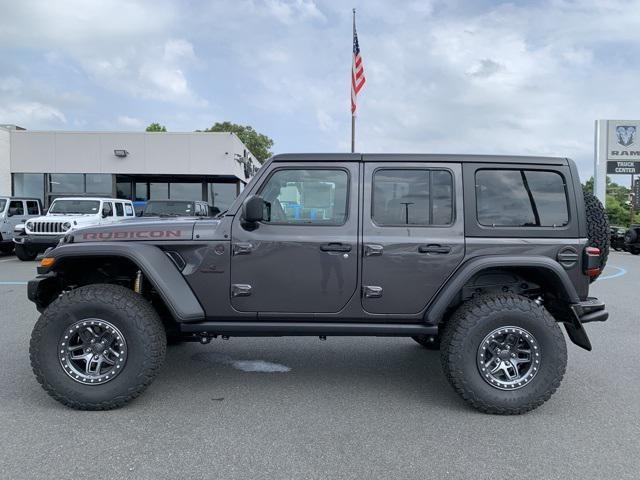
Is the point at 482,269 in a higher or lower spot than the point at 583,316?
higher

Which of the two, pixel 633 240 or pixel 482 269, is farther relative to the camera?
pixel 633 240

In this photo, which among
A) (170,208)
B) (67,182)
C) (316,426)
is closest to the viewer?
(316,426)

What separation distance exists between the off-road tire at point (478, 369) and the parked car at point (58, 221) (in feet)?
36.3

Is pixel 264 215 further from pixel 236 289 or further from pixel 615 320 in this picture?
pixel 615 320

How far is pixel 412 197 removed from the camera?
3914 millimetres

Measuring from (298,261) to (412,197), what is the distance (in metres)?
1.00

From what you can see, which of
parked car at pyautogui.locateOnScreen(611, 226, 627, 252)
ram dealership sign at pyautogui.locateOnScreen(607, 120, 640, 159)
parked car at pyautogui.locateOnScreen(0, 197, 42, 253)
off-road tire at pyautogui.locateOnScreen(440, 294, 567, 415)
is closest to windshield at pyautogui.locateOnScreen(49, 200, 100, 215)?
parked car at pyautogui.locateOnScreen(0, 197, 42, 253)

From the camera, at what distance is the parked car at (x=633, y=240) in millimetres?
20378

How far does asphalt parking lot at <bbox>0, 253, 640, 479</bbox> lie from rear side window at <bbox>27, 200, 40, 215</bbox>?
13566mm

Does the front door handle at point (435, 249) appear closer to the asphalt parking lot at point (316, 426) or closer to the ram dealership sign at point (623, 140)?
the asphalt parking lot at point (316, 426)

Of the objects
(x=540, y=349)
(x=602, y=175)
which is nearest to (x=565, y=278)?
(x=540, y=349)

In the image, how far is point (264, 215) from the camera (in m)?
3.86

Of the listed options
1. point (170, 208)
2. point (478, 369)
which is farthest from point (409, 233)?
point (170, 208)

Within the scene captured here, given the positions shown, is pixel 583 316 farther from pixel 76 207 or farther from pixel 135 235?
pixel 76 207
